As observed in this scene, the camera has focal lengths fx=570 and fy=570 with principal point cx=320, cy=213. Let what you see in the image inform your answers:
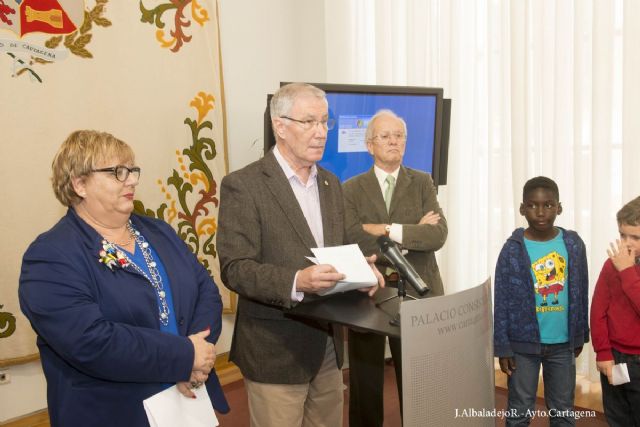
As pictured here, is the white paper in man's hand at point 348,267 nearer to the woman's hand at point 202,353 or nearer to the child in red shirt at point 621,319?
the woman's hand at point 202,353

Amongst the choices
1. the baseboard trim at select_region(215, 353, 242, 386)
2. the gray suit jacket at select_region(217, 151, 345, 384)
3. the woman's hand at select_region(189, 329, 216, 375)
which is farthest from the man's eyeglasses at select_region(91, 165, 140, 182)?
the baseboard trim at select_region(215, 353, 242, 386)

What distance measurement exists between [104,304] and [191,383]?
14.2 inches

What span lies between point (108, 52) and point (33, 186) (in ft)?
3.03

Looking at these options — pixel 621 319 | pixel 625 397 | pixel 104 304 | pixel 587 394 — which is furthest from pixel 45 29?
pixel 587 394

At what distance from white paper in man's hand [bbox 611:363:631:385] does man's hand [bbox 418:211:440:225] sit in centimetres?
101

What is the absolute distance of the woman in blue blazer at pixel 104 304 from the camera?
4.91 ft

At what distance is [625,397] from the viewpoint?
2463 mm

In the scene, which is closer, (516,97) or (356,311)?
(356,311)

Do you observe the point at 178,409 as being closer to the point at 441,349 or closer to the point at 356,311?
the point at 356,311

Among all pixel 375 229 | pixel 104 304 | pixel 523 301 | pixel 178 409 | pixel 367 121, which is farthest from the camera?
pixel 367 121

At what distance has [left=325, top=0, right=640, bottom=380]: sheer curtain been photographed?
3.32m

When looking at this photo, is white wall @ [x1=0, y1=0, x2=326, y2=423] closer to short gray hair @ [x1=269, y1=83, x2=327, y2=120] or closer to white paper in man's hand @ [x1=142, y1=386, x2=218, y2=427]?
short gray hair @ [x1=269, y1=83, x2=327, y2=120]

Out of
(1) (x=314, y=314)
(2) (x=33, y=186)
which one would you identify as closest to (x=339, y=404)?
(1) (x=314, y=314)

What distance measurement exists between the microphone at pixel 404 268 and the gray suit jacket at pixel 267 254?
12.0 inches
